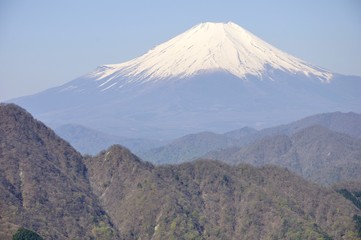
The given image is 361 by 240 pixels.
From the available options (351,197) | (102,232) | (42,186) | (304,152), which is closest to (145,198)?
(102,232)

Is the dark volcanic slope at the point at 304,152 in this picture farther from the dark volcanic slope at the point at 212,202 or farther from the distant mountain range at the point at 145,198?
the distant mountain range at the point at 145,198

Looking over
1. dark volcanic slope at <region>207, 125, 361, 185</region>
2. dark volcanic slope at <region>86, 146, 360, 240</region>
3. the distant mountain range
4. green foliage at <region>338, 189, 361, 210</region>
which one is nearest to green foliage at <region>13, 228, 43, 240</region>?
the distant mountain range

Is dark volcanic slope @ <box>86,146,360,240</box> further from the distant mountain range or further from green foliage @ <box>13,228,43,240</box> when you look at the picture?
green foliage @ <box>13,228,43,240</box>

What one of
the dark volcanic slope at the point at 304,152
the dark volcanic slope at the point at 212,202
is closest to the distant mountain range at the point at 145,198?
the dark volcanic slope at the point at 212,202

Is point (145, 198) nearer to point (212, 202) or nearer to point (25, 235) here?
point (212, 202)

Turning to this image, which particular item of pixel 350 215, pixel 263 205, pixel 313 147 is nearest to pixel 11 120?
pixel 263 205
